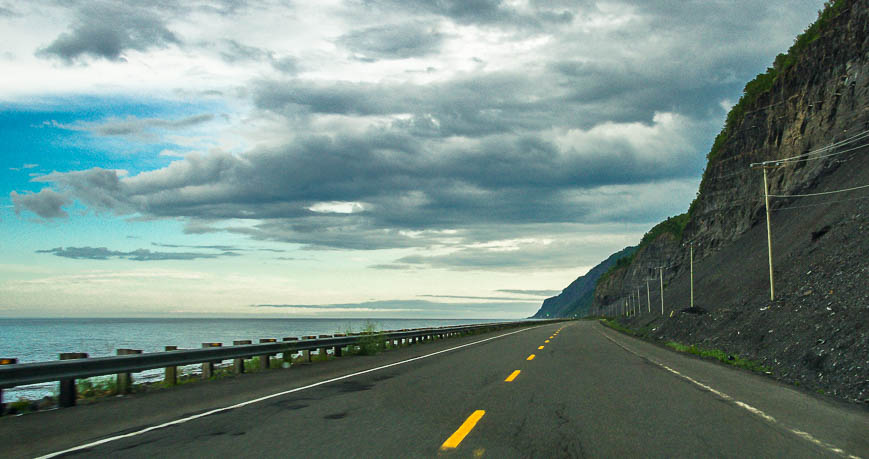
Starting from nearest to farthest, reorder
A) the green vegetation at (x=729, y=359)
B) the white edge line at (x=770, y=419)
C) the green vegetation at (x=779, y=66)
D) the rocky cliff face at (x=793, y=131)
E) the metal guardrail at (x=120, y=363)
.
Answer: the white edge line at (x=770, y=419) → the metal guardrail at (x=120, y=363) → the green vegetation at (x=729, y=359) → the rocky cliff face at (x=793, y=131) → the green vegetation at (x=779, y=66)

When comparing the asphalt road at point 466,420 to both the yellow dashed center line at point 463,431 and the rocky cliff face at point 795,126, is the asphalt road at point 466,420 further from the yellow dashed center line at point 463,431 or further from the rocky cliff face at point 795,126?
the rocky cliff face at point 795,126

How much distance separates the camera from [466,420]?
26.6 feet

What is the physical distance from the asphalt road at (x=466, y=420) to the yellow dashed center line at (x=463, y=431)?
0.07 feet

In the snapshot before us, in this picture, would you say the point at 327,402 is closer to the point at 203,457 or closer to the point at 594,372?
the point at 203,457

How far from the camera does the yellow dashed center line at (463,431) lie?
21.8 ft

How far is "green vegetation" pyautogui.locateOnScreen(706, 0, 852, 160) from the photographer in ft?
195

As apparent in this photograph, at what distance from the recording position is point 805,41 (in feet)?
211

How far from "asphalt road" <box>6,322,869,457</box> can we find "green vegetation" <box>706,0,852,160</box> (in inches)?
2315

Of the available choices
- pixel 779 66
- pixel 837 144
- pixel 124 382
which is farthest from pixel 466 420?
pixel 779 66

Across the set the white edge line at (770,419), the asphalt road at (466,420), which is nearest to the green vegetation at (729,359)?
the asphalt road at (466,420)

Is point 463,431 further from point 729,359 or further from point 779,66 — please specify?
point 779,66

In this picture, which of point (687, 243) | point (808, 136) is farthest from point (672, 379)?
point (687, 243)

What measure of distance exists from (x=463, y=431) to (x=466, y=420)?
748 millimetres

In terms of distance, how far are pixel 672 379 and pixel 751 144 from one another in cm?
6415
